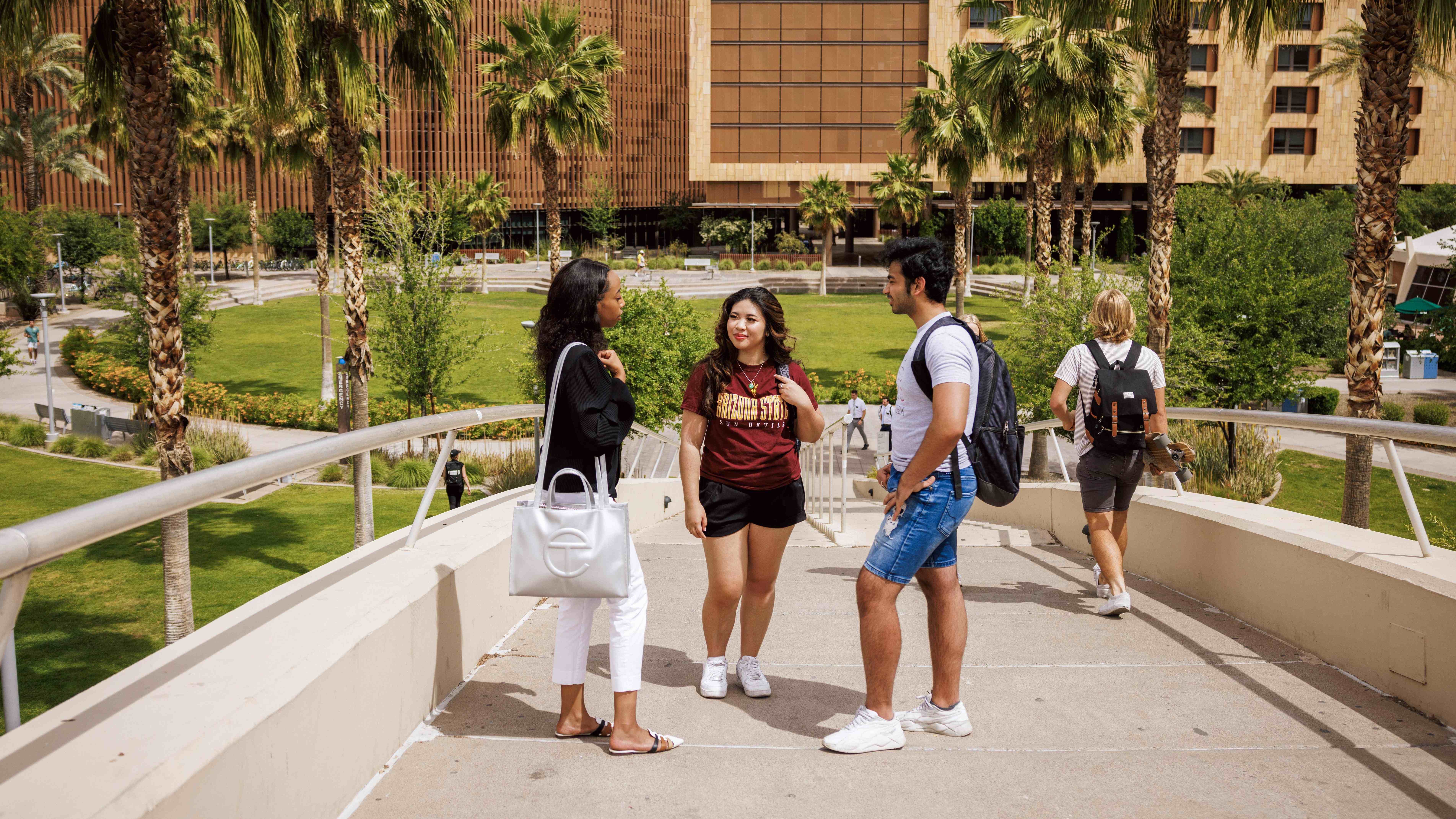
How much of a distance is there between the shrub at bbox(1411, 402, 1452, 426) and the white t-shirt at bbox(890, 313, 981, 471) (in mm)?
33992

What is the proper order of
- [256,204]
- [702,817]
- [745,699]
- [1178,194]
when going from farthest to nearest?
[256,204], [1178,194], [745,699], [702,817]

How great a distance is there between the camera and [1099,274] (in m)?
28.0

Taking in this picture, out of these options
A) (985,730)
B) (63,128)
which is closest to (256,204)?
(63,128)

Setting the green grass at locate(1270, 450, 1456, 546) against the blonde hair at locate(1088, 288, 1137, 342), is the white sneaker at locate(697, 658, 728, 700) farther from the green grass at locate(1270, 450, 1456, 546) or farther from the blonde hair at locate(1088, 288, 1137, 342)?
the green grass at locate(1270, 450, 1456, 546)

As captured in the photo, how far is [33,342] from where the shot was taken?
4738 centimetres

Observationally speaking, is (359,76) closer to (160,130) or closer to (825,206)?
(160,130)

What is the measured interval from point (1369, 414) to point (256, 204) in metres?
72.1

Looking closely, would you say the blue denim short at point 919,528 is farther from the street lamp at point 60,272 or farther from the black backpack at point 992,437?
the street lamp at point 60,272

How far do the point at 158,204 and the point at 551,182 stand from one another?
23.3 m

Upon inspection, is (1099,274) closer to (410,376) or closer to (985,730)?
(410,376)

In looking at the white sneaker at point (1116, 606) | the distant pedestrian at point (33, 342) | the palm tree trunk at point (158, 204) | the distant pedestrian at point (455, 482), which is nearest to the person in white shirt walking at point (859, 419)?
the distant pedestrian at point (455, 482)

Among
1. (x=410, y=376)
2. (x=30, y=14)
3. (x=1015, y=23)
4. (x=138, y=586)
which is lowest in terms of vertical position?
(x=138, y=586)

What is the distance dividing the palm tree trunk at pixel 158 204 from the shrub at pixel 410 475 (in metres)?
15.6

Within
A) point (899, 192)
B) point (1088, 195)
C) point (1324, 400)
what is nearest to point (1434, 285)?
point (1088, 195)
